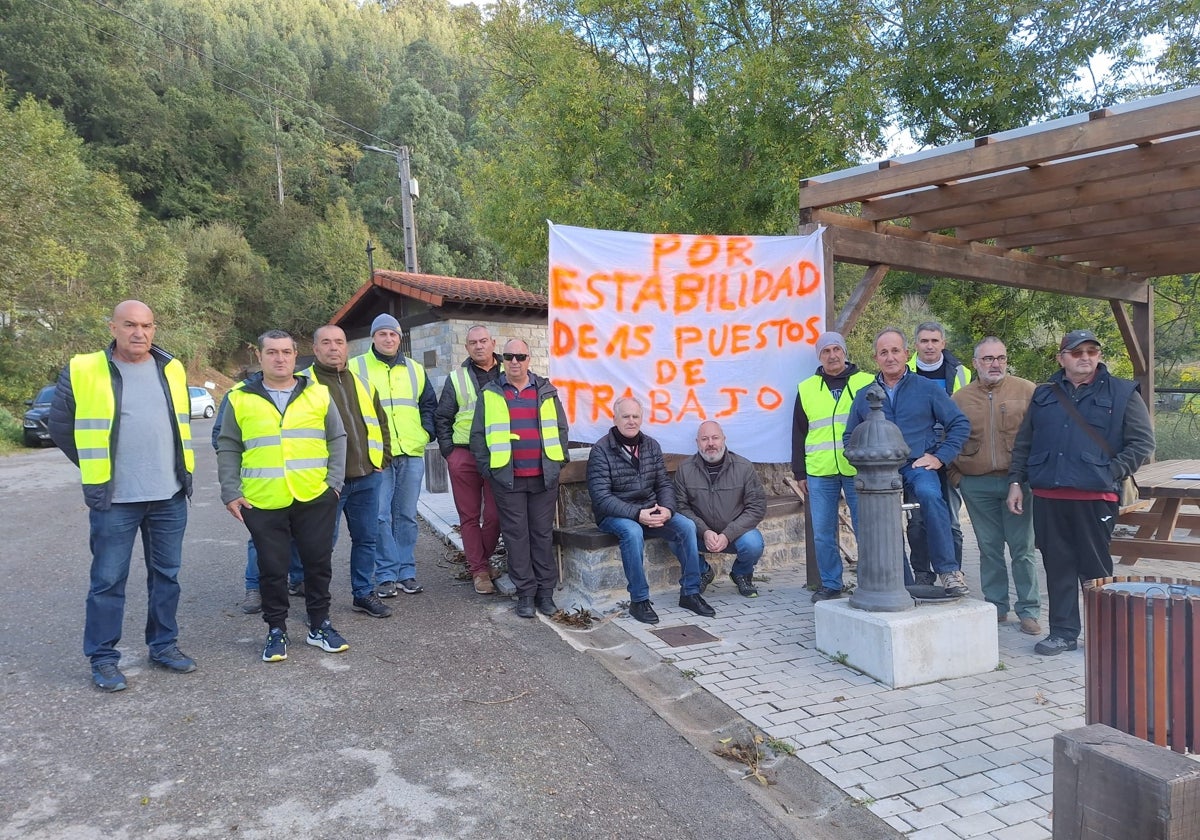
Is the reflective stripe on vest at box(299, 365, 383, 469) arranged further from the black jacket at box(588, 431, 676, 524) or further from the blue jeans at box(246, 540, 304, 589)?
the black jacket at box(588, 431, 676, 524)

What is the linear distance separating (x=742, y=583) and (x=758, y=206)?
7277 mm

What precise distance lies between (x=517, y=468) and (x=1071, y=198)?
4223 millimetres

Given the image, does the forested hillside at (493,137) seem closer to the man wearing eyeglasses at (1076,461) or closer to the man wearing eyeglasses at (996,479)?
the man wearing eyeglasses at (996,479)

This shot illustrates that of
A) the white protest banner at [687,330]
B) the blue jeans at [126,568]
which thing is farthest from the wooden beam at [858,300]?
the blue jeans at [126,568]

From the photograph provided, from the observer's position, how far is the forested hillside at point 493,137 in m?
10.1

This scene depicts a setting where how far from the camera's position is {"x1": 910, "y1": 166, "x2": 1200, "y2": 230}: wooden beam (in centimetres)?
495

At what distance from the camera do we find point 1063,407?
4312 millimetres

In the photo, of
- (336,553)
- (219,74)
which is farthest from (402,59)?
(336,553)

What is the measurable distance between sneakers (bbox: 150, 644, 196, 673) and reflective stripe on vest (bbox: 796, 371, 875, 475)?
397 cm

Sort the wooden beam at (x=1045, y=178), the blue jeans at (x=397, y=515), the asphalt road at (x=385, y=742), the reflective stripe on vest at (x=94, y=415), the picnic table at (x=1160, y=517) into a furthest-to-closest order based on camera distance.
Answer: the picnic table at (x=1160, y=517) < the blue jeans at (x=397, y=515) < the wooden beam at (x=1045, y=178) < the reflective stripe on vest at (x=94, y=415) < the asphalt road at (x=385, y=742)

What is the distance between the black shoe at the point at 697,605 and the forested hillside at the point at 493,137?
6.86 metres

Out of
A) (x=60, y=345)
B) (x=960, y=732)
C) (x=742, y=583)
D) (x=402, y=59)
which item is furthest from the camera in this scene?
(x=402, y=59)

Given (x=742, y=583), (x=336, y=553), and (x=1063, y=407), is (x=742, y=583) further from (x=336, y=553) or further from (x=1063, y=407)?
(x=336, y=553)

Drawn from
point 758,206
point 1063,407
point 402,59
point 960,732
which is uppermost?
point 402,59
